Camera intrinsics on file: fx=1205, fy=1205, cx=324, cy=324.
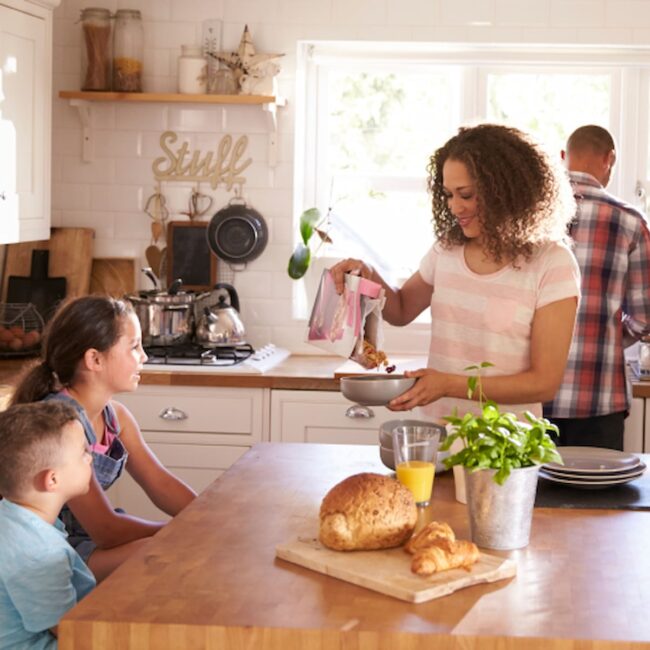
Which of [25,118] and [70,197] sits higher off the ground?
[25,118]

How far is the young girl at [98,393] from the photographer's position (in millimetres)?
2754

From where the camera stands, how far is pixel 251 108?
15.9ft

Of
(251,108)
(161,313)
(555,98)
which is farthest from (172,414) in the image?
(555,98)

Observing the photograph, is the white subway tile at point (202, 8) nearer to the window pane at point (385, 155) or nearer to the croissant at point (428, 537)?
the window pane at point (385, 155)

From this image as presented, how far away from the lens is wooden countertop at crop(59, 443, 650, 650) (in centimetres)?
173

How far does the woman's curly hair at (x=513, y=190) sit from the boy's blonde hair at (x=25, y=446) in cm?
120

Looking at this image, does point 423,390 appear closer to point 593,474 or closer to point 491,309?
point 491,309

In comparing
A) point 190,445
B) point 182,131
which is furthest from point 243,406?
point 182,131

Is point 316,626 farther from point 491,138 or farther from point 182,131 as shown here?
point 182,131

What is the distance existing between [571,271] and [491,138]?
0.40 m

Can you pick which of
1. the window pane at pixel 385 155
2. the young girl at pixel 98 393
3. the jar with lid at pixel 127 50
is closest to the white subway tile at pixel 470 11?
the window pane at pixel 385 155

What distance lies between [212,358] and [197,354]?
12cm

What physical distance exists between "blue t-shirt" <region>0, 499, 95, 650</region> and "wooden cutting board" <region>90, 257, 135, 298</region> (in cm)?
278

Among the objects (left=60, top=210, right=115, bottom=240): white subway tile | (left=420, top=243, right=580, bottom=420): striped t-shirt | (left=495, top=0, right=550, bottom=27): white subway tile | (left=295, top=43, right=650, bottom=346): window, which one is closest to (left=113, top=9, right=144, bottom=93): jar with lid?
(left=60, top=210, right=115, bottom=240): white subway tile
